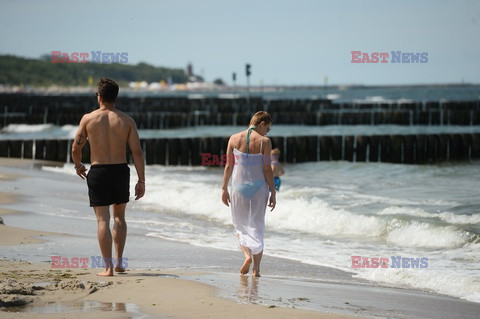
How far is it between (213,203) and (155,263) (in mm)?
6610

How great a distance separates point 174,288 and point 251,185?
5.20 feet

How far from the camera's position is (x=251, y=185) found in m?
7.77

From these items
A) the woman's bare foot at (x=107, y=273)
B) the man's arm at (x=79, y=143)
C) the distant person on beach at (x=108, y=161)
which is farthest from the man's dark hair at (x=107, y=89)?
the woman's bare foot at (x=107, y=273)

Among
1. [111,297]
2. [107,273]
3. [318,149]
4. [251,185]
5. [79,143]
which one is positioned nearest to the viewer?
[111,297]

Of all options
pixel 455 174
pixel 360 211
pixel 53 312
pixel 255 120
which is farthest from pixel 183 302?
pixel 455 174

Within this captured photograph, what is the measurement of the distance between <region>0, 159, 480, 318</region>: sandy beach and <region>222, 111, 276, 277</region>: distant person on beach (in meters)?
0.32

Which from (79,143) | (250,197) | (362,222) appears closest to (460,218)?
(362,222)

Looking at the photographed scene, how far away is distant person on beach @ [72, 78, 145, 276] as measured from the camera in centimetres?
700

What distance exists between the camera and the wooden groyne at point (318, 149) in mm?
26141

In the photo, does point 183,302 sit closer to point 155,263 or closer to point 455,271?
point 155,263

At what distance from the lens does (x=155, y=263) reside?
8.47 m

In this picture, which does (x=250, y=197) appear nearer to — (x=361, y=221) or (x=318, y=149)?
(x=361, y=221)

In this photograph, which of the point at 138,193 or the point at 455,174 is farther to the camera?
the point at 455,174

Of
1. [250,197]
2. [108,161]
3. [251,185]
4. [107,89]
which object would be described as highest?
[107,89]
